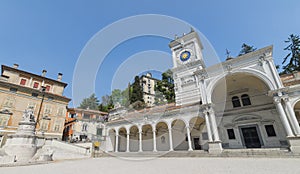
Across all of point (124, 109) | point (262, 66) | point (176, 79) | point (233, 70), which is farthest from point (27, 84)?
point (262, 66)

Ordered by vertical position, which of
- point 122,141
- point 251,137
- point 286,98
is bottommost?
point 122,141

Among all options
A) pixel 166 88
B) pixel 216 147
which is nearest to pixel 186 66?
pixel 166 88

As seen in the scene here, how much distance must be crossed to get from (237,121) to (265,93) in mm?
3893

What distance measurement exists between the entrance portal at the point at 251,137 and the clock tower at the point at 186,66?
19.0 ft

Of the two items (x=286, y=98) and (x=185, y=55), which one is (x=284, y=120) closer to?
(x=286, y=98)

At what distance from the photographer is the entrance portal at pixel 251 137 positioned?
42.1 ft

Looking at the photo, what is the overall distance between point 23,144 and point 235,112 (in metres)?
20.0

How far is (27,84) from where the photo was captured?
2219 centimetres

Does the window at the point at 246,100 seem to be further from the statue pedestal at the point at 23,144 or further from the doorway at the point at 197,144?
the statue pedestal at the point at 23,144

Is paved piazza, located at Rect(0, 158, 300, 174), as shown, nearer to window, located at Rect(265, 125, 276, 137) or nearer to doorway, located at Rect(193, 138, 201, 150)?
window, located at Rect(265, 125, 276, 137)

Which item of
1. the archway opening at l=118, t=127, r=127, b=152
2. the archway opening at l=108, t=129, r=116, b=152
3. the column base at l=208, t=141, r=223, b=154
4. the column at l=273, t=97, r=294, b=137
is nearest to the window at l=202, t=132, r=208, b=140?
the column base at l=208, t=141, r=223, b=154

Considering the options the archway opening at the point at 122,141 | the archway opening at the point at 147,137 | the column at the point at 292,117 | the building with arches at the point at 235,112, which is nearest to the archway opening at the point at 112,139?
the archway opening at the point at 122,141

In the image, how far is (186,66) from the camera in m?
20.6

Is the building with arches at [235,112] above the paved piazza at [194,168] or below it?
above
